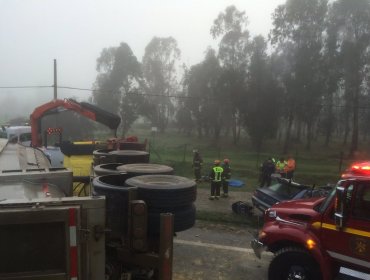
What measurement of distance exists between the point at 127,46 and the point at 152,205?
5401 centimetres

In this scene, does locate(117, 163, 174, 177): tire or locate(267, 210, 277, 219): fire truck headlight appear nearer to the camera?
locate(117, 163, 174, 177): tire

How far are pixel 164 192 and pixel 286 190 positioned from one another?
743 centimetres

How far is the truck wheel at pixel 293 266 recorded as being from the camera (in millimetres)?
6148

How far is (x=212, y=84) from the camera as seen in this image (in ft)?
147

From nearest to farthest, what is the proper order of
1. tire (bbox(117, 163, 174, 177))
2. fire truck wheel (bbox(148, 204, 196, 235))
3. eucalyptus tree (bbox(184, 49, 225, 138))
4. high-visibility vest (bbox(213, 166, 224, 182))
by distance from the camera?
fire truck wheel (bbox(148, 204, 196, 235)) → tire (bbox(117, 163, 174, 177)) → high-visibility vest (bbox(213, 166, 224, 182)) → eucalyptus tree (bbox(184, 49, 225, 138))

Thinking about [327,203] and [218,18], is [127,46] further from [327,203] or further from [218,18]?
[327,203]

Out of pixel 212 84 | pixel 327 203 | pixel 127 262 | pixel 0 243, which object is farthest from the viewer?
pixel 212 84

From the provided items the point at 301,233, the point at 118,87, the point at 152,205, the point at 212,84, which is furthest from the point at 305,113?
the point at 152,205

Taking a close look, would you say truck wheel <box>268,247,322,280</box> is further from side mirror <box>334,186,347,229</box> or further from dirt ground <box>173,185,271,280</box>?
dirt ground <box>173,185,271,280</box>

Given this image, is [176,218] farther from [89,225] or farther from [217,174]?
[217,174]

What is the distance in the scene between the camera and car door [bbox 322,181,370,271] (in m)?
5.51

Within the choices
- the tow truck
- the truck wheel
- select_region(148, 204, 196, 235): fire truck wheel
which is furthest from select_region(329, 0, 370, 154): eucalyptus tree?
select_region(148, 204, 196, 235): fire truck wheel

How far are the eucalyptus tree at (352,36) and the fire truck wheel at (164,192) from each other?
36.7 meters

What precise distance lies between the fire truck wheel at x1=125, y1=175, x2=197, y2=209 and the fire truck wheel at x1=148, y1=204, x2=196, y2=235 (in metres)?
0.05
